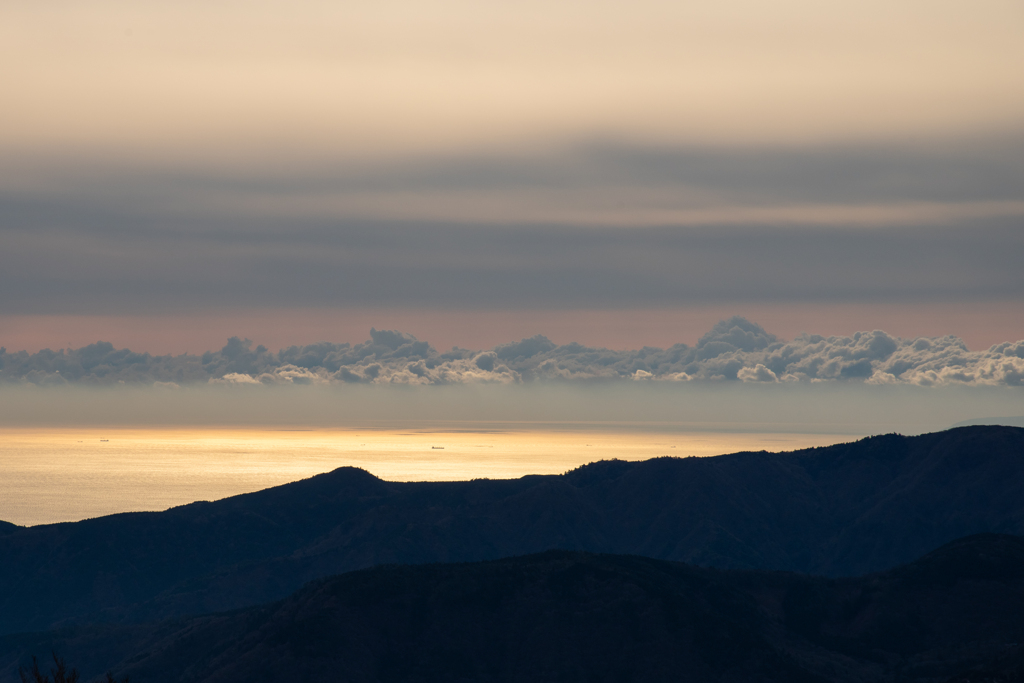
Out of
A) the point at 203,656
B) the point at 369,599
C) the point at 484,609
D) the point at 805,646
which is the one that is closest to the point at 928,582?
the point at 805,646

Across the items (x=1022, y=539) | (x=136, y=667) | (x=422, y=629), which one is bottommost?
(x=136, y=667)

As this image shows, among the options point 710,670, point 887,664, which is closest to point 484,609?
point 710,670

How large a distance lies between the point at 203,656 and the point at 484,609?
5165 centimetres

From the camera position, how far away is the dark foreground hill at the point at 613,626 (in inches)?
5881

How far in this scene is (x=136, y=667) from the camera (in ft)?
583

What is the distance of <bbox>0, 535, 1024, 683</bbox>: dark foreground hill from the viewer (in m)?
149

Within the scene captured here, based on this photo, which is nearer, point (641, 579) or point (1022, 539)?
point (641, 579)

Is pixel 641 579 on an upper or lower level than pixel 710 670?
upper

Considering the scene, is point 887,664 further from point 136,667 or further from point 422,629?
point 136,667

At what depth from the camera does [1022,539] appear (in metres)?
195

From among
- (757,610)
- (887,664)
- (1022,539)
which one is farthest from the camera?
(1022,539)

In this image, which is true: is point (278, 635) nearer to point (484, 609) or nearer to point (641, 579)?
point (484, 609)

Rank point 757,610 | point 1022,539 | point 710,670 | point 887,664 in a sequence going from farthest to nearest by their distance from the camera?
point 1022,539
point 757,610
point 887,664
point 710,670

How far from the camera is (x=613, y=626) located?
156125 mm
